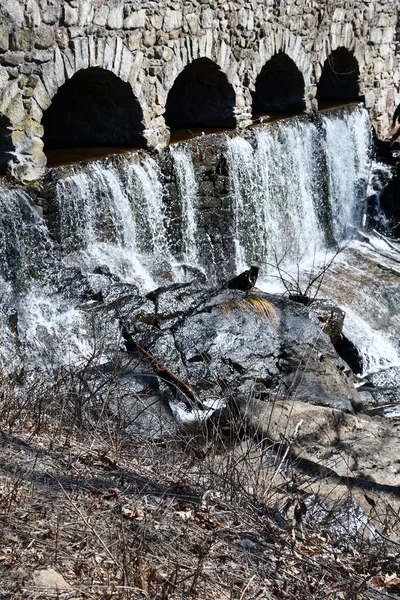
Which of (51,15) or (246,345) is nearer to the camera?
(246,345)

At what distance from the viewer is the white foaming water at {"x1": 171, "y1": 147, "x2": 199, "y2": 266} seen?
9.58 m

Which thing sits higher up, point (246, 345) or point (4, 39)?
point (4, 39)

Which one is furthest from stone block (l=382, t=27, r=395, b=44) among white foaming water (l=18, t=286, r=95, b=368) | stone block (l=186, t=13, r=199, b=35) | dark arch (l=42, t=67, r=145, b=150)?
white foaming water (l=18, t=286, r=95, b=368)

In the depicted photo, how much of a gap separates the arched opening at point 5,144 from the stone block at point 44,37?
27.3 inches

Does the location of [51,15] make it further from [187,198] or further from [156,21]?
[187,198]

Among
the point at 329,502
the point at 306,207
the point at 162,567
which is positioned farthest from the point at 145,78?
the point at 162,567

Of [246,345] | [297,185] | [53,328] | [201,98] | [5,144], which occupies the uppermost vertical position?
[201,98]

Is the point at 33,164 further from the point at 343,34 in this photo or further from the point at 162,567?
the point at 343,34

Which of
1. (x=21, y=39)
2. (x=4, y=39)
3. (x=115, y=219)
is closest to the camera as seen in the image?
(x=4, y=39)

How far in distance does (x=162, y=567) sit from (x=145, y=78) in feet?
22.0

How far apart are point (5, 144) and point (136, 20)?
1.95 metres

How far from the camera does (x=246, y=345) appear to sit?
23.4 feet

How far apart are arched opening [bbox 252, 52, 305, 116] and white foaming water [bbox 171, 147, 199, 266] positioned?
2.88 meters

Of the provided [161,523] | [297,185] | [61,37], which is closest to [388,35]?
[297,185]
